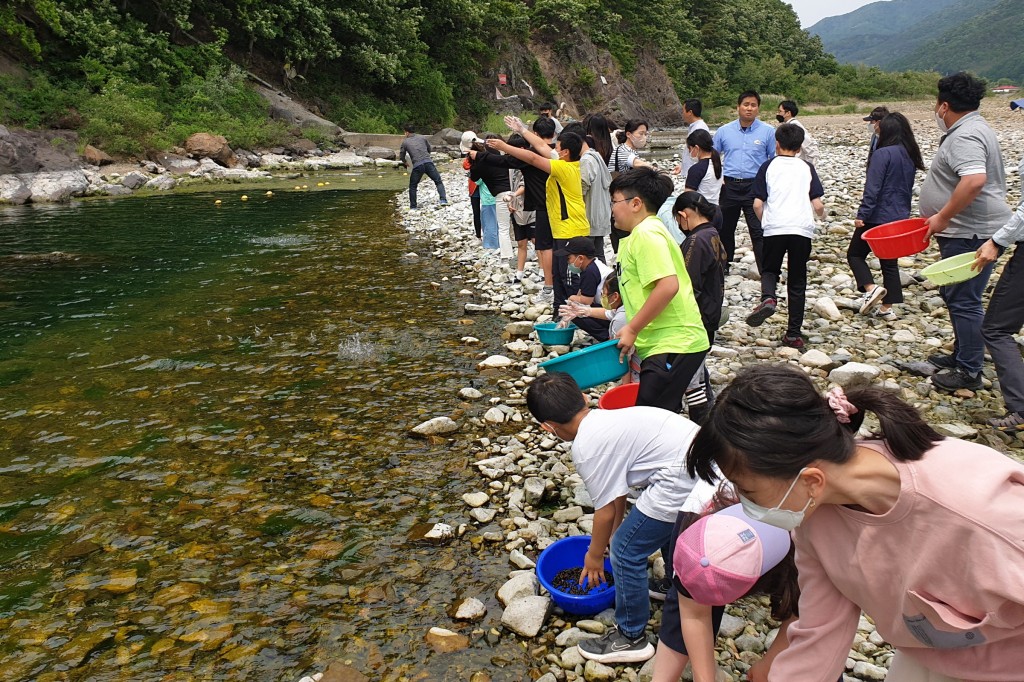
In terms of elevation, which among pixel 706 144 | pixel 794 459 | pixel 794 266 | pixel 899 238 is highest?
pixel 706 144

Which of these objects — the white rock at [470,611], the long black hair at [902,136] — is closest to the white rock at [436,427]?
the white rock at [470,611]

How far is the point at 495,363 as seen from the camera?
20.8 ft

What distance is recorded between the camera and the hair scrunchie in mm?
1621

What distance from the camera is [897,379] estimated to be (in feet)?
17.5

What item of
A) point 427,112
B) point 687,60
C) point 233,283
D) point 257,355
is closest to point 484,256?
point 233,283

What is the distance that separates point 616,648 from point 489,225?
8.16m

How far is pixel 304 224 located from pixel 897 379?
12158 millimetres

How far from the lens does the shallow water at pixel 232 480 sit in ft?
10.4

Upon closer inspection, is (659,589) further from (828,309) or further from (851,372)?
(828,309)

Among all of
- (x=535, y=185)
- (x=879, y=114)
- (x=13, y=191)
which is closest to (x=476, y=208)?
(x=535, y=185)

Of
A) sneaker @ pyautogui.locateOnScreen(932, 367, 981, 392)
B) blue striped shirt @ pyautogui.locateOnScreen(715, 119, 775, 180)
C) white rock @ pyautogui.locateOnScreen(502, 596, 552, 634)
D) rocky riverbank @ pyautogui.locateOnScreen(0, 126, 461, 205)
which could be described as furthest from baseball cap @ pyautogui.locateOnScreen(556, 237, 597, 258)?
rocky riverbank @ pyautogui.locateOnScreen(0, 126, 461, 205)

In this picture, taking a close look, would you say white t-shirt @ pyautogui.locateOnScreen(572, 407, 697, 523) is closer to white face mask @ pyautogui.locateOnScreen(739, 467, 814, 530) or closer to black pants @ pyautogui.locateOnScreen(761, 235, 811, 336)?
white face mask @ pyautogui.locateOnScreen(739, 467, 814, 530)

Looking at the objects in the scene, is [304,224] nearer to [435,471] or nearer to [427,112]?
[435,471]

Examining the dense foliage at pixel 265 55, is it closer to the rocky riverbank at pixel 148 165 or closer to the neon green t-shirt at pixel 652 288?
the rocky riverbank at pixel 148 165
